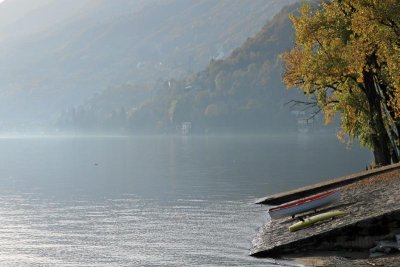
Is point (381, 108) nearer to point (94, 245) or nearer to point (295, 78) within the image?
point (295, 78)

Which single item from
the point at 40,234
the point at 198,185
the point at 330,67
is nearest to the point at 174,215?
the point at 40,234

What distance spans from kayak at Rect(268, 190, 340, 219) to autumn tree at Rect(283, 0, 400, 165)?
324 inches

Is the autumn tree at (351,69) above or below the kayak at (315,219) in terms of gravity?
above

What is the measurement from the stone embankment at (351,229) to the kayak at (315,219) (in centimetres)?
48

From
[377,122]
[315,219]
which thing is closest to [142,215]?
[377,122]

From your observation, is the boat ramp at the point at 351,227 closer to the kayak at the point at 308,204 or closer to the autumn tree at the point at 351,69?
the kayak at the point at 308,204

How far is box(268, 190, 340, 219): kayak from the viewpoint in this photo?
46406mm

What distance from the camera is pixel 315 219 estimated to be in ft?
138

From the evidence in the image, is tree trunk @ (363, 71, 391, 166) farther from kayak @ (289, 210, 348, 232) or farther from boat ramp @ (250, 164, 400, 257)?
kayak @ (289, 210, 348, 232)

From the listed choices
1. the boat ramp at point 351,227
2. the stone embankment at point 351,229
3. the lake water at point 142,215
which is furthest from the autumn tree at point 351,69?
the lake water at point 142,215

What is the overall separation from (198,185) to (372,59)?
1706 inches

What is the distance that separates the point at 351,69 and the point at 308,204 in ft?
41.6

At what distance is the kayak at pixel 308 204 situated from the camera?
46406mm

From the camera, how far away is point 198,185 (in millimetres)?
94125
